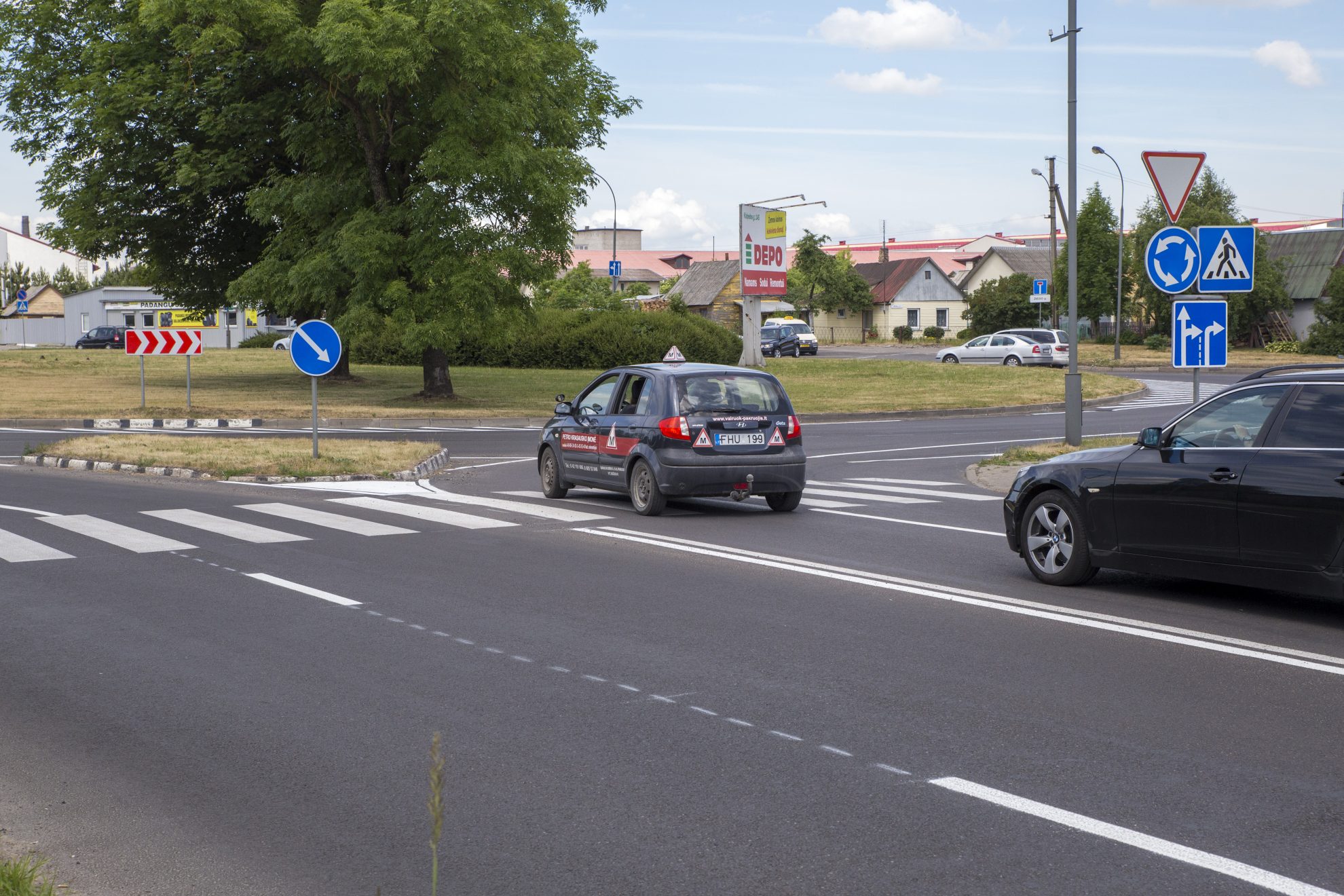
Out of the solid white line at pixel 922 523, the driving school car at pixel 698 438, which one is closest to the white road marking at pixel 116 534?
the driving school car at pixel 698 438

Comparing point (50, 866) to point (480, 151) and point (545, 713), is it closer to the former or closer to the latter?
point (545, 713)

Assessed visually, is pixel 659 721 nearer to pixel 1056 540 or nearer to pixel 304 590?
pixel 304 590

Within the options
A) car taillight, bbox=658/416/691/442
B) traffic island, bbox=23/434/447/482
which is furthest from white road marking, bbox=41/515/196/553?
car taillight, bbox=658/416/691/442

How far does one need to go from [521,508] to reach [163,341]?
15.8 metres

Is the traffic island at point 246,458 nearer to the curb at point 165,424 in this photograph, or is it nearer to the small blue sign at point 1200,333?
the curb at point 165,424

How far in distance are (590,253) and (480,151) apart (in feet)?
339

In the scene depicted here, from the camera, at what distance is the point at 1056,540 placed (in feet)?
32.1

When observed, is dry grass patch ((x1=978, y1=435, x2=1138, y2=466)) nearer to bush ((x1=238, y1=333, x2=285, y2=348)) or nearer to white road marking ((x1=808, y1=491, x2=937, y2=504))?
white road marking ((x1=808, y1=491, x2=937, y2=504))

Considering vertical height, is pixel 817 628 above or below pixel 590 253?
below

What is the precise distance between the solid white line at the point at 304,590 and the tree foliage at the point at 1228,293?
179 ft

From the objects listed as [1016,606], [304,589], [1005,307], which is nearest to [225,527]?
[304,589]

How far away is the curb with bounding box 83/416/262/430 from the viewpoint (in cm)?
2783

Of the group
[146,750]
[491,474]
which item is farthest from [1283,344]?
[146,750]

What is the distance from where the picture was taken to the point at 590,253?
13462cm
